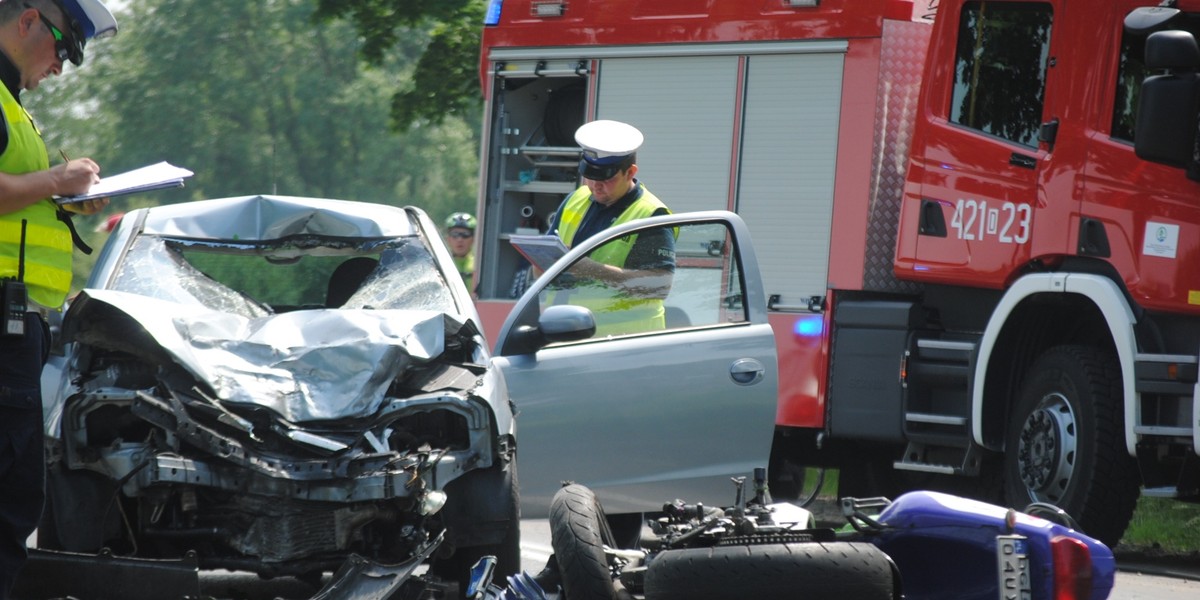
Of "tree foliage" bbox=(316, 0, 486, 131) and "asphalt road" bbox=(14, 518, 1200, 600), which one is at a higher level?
"tree foliage" bbox=(316, 0, 486, 131)

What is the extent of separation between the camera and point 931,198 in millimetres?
9234

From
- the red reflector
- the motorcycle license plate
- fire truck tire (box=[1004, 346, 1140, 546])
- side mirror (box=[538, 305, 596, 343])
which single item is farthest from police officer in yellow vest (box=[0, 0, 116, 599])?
fire truck tire (box=[1004, 346, 1140, 546])

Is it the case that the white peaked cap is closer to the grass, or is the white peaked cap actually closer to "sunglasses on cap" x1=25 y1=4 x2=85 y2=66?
"sunglasses on cap" x1=25 y1=4 x2=85 y2=66

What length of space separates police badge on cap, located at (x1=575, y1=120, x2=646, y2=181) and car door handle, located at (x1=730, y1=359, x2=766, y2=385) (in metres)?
1.09

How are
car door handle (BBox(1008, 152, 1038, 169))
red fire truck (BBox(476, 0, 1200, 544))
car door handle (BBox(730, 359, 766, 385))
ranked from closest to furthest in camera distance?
1. car door handle (BBox(730, 359, 766, 385))
2. red fire truck (BBox(476, 0, 1200, 544))
3. car door handle (BBox(1008, 152, 1038, 169))

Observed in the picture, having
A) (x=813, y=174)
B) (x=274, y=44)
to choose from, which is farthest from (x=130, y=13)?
(x=813, y=174)

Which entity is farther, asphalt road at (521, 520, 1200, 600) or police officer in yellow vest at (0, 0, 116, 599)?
asphalt road at (521, 520, 1200, 600)

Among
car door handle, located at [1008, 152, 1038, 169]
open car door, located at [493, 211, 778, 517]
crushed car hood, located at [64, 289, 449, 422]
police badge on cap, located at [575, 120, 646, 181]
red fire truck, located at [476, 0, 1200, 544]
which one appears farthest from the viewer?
car door handle, located at [1008, 152, 1038, 169]

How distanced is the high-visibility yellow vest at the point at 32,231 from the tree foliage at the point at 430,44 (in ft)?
37.0

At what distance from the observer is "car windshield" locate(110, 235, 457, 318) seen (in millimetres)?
6773

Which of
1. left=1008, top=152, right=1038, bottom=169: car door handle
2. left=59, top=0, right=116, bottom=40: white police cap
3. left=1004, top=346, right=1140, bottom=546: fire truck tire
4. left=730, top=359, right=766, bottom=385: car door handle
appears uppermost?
left=59, top=0, right=116, bottom=40: white police cap

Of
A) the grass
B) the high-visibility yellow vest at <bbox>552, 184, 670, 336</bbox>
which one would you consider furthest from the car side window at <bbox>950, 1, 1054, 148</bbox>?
the grass

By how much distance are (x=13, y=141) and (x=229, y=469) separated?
1.28 m

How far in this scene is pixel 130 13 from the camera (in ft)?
173
